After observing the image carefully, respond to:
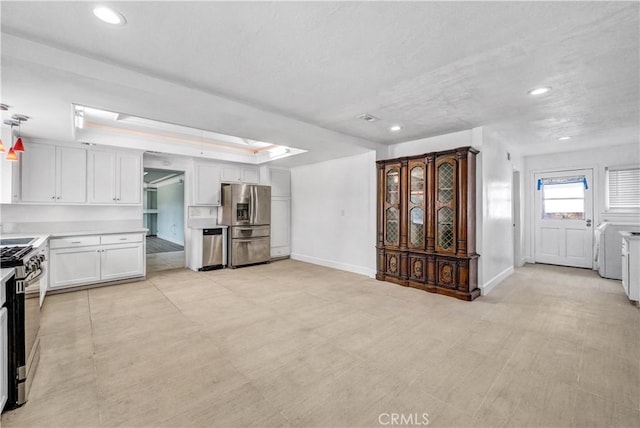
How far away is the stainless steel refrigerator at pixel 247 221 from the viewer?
614cm

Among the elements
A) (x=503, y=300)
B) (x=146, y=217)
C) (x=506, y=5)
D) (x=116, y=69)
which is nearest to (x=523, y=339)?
(x=503, y=300)

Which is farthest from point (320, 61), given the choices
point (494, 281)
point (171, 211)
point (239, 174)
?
point (171, 211)

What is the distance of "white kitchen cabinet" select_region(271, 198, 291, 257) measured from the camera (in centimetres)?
702

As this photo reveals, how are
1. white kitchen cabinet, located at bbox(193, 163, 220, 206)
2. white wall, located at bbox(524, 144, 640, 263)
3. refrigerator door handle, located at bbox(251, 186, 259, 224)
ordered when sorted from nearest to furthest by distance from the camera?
1. white wall, located at bbox(524, 144, 640, 263)
2. white kitchen cabinet, located at bbox(193, 163, 220, 206)
3. refrigerator door handle, located at bbox(251, 186, 259, 224)

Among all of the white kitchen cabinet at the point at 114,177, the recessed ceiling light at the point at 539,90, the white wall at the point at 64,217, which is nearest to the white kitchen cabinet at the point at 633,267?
the recessed ceiling light at the point at 539,90

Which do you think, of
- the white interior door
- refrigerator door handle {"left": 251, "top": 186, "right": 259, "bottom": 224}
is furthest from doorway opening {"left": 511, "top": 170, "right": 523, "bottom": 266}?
refrigerator door handle {"left": 251, "top": 186, "right": 259, "bottom": 224}

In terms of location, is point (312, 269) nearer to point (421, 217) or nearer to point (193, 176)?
point (421, 217)

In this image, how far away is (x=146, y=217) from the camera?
13922 millimetres

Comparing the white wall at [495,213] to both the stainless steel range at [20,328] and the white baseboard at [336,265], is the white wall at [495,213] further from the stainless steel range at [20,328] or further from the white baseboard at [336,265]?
the stainless steel range at [20,328]

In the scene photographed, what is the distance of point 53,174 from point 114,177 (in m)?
0.78

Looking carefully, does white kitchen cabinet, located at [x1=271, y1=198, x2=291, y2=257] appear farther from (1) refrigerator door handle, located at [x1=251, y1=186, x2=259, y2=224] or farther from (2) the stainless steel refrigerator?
(1) refrigerator door handle, located at [x1=251, y1=186, x2=259, y2=224]

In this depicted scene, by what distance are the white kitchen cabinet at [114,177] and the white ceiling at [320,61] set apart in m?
1.09

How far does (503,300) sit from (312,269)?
3361mm

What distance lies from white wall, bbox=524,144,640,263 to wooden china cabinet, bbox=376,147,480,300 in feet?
11.7
